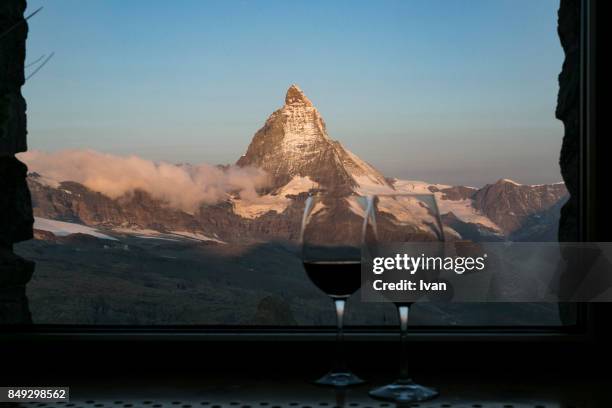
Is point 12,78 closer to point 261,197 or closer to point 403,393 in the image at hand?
point 403,393

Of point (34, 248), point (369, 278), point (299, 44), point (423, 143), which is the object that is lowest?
point (34, 248)

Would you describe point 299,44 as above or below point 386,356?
above

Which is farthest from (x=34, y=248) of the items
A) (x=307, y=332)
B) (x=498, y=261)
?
(x=307, y=332)

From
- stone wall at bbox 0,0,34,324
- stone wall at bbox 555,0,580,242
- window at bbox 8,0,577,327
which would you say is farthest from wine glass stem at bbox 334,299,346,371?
window at bbox 8,0,577,327

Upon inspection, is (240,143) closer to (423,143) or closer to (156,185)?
(156,185)

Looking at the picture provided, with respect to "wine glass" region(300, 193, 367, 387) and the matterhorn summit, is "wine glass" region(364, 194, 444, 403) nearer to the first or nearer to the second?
"wine glass" region(300, 193, 367, 387)

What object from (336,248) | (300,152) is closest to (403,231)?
(336,248)
